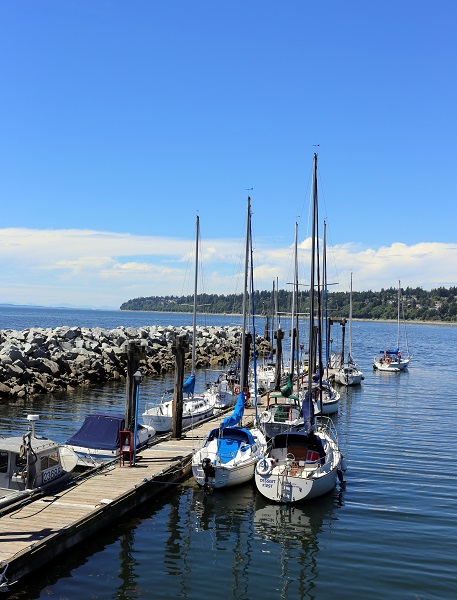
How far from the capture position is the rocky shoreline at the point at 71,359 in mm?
46600

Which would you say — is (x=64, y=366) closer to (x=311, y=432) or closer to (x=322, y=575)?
(x=311, y=432)

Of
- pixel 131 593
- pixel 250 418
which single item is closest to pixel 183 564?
pixel 131 593

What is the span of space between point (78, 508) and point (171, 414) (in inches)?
639

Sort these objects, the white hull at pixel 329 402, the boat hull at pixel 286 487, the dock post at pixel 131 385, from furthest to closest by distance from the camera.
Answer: the white hull at pixel 329 402 → the dock post at pixel 131 385 → the boat hull at pixel 286 487

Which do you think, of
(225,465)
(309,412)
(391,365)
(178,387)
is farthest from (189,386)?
(391,365)

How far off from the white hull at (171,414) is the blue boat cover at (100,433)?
794 centimetres

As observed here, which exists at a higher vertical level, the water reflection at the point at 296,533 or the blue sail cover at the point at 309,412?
the blue sail cover at the point at 309,412

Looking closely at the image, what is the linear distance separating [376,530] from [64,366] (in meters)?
36.9

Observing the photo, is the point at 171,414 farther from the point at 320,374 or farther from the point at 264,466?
the point at 264,466

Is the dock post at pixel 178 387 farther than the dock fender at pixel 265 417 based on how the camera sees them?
No

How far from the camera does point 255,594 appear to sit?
15.6m

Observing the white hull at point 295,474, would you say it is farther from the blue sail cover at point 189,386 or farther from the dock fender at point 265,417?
the blue sail cover at point 189,386

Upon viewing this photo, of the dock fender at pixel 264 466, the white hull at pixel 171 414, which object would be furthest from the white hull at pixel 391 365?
the dock fender at pixel 264 466

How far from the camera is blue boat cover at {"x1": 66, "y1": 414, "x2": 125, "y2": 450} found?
25.5m
